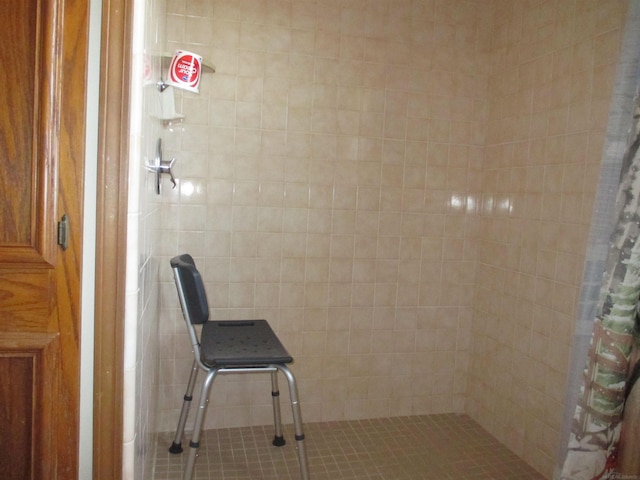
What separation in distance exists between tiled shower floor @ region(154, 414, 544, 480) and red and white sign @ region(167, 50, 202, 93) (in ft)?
5.15

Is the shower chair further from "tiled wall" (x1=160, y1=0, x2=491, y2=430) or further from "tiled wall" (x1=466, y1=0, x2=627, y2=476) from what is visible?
"tiled wall" (x1=466, y1=0, x2=627, y2=476)

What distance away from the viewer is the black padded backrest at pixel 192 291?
198 cm

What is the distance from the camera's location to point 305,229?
2.62m

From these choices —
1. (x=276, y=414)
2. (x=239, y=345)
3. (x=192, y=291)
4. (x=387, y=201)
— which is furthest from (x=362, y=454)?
(x=387, y=201)

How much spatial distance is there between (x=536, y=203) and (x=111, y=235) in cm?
190

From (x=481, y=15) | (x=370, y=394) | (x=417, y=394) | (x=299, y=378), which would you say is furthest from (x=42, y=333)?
(x=481, y=15)

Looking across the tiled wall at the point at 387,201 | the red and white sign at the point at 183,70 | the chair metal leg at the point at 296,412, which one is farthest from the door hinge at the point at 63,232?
the tiled wall at the point at 387,201

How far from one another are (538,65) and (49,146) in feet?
6.99

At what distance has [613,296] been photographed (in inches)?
62.4

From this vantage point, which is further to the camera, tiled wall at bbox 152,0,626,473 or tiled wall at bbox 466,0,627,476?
tiled wall at bbox 152,0,626,473

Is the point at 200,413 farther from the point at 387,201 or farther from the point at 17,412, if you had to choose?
the point at 387,201

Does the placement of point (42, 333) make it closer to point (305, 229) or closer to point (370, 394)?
point (305, 229)

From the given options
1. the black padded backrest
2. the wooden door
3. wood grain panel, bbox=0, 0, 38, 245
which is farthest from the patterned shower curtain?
wood grain panel, bbox=0, 0, 38, 245

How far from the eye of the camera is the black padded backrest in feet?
6.49
